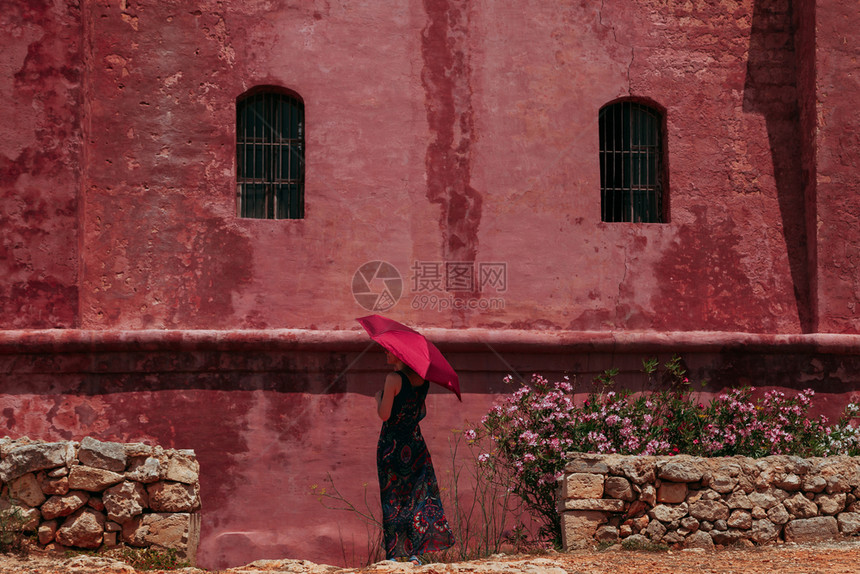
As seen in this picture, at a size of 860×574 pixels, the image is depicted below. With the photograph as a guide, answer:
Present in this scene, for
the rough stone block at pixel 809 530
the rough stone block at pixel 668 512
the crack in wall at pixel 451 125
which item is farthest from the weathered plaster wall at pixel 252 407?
the rough stone block at pixel 809 530

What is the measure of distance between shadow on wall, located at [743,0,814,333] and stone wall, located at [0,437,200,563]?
622 centimetres

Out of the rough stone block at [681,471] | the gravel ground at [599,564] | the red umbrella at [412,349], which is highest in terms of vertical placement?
the red umbrella at [412,349]

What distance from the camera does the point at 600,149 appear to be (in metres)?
9.37

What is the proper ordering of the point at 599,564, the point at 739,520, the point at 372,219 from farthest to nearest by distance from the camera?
the point at 372,219
the point at 739,520
the point at 599,564

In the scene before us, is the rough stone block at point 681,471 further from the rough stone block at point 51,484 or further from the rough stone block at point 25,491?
the rough stone block at point 25,491

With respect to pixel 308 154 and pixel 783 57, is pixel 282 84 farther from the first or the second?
pixel 783 57

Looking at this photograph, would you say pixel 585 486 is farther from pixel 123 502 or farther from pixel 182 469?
pixel 123 502

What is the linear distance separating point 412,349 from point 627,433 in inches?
72.2

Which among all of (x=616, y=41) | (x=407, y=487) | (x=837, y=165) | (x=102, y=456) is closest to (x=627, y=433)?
(x=407, y=487)

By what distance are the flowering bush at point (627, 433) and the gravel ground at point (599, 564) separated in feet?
2.93

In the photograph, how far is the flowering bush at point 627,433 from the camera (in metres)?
6.77

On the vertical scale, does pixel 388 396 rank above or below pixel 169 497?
above

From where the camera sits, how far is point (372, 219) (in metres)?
8.73

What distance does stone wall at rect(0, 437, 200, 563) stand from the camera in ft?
18.8
